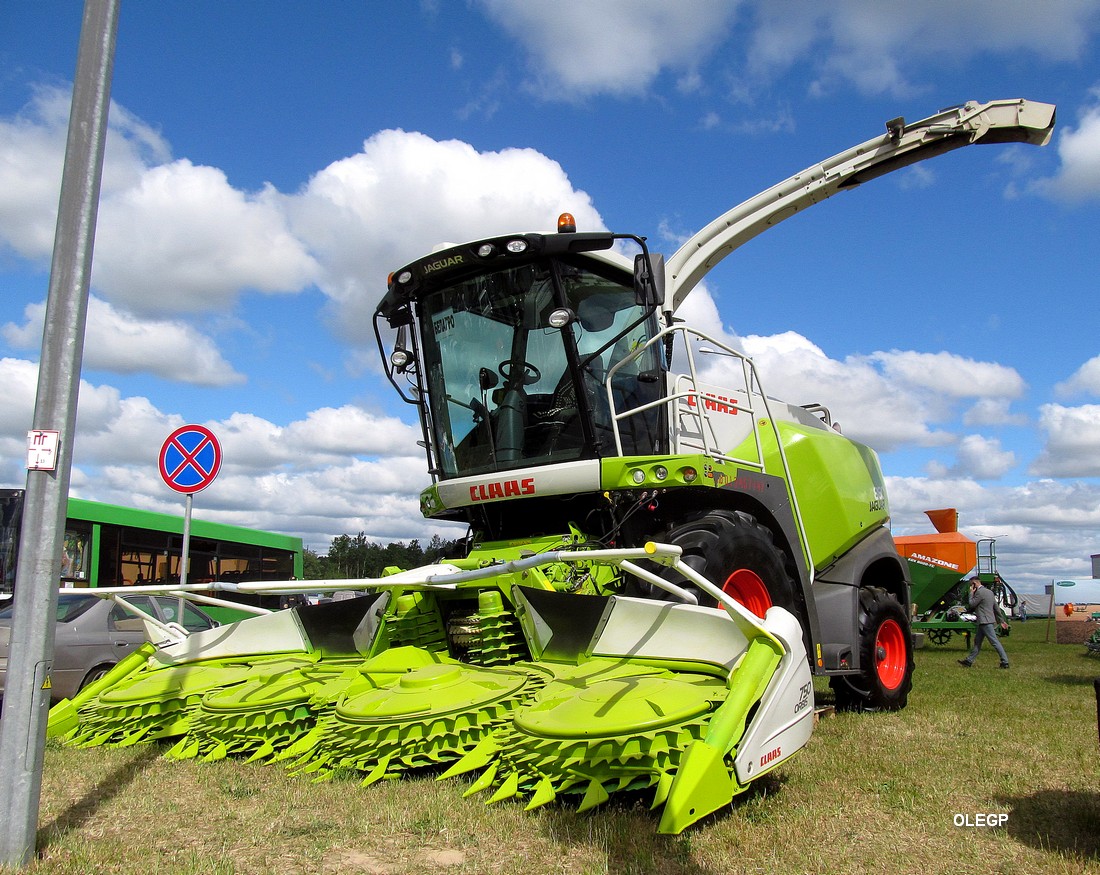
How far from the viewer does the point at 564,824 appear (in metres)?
3.33

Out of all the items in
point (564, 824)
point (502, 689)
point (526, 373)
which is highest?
point (526, 373)

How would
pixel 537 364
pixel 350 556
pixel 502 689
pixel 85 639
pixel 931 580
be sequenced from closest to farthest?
1. pixel 502 689
2. pixel 537 364
3. pixel 85 639
4. pixel 931 580
5. pixel 350 556

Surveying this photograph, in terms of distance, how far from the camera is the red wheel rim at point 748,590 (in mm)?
5086

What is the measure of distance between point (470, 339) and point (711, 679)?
10.1ft

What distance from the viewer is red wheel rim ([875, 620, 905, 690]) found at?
7066 mm

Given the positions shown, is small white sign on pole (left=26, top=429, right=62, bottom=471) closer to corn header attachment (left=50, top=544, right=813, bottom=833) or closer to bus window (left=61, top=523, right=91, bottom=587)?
corn header attachment (left=50, top=544, right=813, bottom=833)

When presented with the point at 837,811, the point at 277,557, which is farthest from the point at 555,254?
the point at 277,557

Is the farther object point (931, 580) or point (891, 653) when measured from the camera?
point (931, 580)

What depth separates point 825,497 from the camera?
23.0ft

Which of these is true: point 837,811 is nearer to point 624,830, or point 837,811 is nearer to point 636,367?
point 624,830

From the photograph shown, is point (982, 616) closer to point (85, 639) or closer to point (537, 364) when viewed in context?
point (537, 364)

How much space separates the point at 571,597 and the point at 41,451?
2.55 meters

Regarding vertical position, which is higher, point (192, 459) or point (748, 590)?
point (192, 459)

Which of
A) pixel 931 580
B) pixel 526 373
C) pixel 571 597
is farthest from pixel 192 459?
pixel 931 580
